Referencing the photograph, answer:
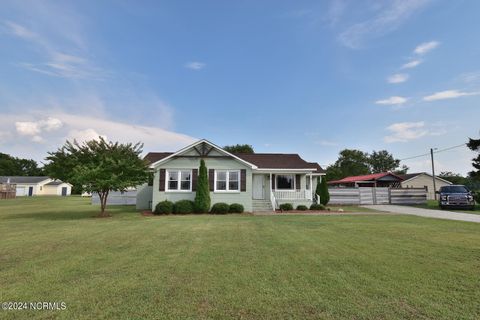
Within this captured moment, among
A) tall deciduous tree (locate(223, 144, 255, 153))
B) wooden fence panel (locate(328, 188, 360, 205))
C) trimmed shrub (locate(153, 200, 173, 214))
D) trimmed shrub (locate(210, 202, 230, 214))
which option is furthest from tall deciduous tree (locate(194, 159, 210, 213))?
tall deciduous tree (locate(223, 144, 255, 153))

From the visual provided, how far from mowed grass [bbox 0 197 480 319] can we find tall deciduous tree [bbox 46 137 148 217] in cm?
659

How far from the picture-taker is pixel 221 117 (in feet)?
79.4

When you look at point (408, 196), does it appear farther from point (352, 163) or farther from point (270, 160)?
point (352, 163)

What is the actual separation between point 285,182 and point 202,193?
7.85m

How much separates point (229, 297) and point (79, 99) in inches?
707

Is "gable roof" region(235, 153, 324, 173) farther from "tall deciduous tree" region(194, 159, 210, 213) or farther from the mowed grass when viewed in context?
the mowed grass

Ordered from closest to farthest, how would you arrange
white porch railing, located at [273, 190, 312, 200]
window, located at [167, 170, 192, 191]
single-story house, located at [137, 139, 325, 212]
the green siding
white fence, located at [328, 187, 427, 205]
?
the green siding < single-story house, located at [137, 139, 325, 212] < window, located at [167, 170, 192, 191] < white porch railing, located at [273, 190, 312, 200] < white fence, located at [328, 187, 427, 205]

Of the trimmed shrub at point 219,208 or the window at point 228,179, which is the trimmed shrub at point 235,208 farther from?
the window at point 228,179

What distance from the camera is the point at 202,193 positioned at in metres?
17.2

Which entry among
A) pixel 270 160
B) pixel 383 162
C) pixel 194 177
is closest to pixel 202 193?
pixel 194 177

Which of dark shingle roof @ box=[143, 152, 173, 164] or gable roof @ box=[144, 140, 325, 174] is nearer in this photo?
gable roof @ box=[144, 140, 325, 174]

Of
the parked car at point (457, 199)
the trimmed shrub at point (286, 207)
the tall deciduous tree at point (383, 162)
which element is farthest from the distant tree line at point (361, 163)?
the trimmed shrub at point (286, 207)

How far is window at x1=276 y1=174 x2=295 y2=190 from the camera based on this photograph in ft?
70.8

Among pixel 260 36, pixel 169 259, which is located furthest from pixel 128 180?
pixel 260 36
